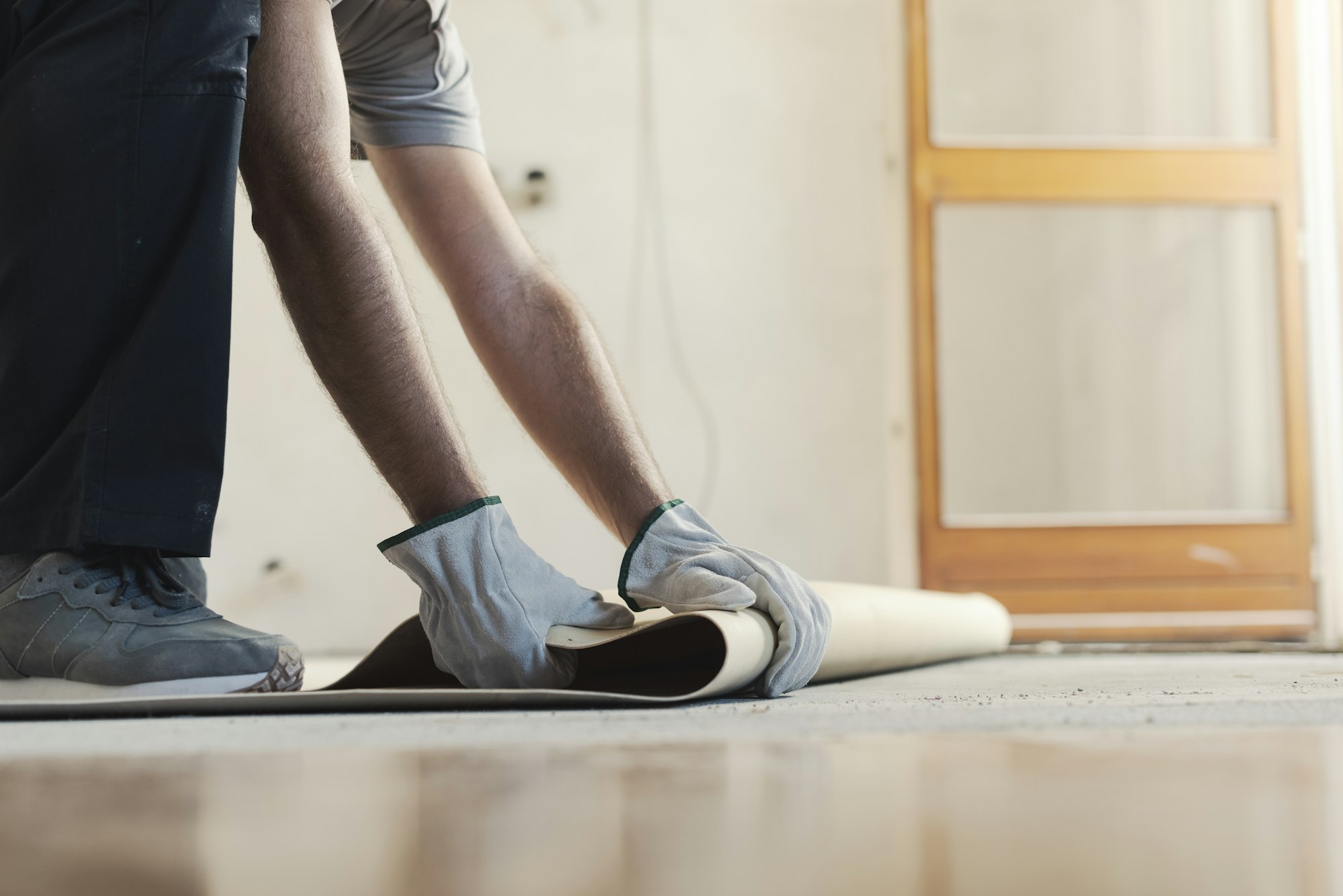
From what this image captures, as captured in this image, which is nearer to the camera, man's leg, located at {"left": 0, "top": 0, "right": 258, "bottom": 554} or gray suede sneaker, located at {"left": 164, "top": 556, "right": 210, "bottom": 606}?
man's leg, located at {"left": 0, "top": 0, "right": 258, "bottom": 554}

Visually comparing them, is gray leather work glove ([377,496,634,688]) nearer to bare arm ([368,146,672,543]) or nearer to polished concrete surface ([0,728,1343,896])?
bare arm ([368,146,672,543])

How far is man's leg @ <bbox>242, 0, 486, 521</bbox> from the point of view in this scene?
0.89 metres

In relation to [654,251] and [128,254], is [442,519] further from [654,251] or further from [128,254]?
[654,251]

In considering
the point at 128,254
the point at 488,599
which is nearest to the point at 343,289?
the point at 128,254

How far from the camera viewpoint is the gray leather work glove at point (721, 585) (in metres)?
0.84

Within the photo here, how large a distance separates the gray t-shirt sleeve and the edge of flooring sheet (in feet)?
1.75

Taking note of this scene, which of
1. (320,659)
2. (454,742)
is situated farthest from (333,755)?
(320,659)

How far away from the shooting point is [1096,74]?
3.01 m

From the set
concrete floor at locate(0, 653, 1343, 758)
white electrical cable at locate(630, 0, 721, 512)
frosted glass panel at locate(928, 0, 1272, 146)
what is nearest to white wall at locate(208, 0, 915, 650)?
white electrical cable at locate(630, 0, 721, 512)

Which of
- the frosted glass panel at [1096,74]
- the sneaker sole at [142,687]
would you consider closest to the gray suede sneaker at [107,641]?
the sneaker sole at [142,687]

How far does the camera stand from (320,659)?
8.73ft

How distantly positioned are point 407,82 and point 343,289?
16.2 inches

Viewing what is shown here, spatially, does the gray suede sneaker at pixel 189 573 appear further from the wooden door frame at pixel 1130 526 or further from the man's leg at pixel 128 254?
the wooden door frame at pixel 1130 526

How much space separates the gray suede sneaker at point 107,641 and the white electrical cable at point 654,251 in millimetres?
2108
